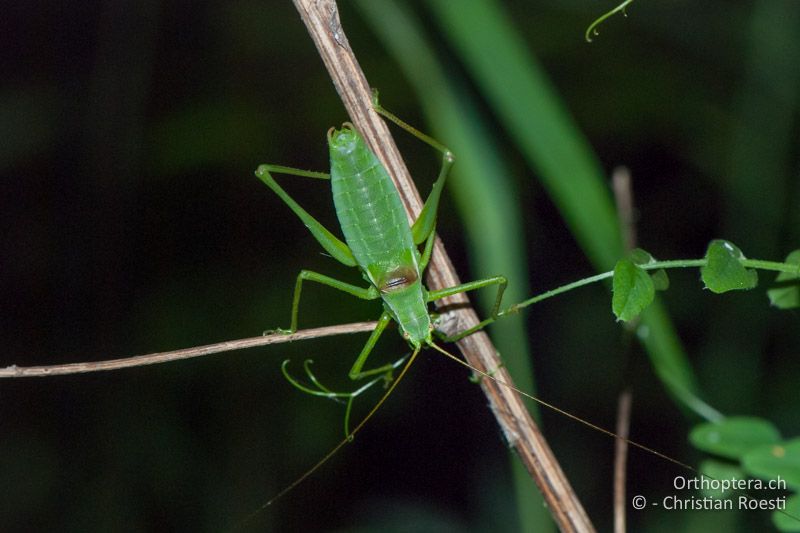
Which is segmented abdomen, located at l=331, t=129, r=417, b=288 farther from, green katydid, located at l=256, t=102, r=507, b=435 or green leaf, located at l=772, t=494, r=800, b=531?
green leaf, located at l=772, t=494, r=800, b=531

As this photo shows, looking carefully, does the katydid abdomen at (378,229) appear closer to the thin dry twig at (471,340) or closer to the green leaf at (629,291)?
the thin dry twig at (471,340)

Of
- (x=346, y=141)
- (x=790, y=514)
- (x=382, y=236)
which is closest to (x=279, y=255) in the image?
(x=382, y=236)

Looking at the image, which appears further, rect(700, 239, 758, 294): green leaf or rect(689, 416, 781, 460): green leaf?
rect(689, 416, 781, 460): green leaf

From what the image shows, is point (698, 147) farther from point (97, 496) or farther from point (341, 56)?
point (97, 496)

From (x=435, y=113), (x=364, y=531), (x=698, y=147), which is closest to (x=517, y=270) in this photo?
(x=435, y=113)

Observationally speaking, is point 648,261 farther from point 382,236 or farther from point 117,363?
point 117,363

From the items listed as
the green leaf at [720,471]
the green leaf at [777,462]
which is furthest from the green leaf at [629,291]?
the green leaf at [720,471]

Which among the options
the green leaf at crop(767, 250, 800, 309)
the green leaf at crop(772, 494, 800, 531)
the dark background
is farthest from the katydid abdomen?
the dark background
